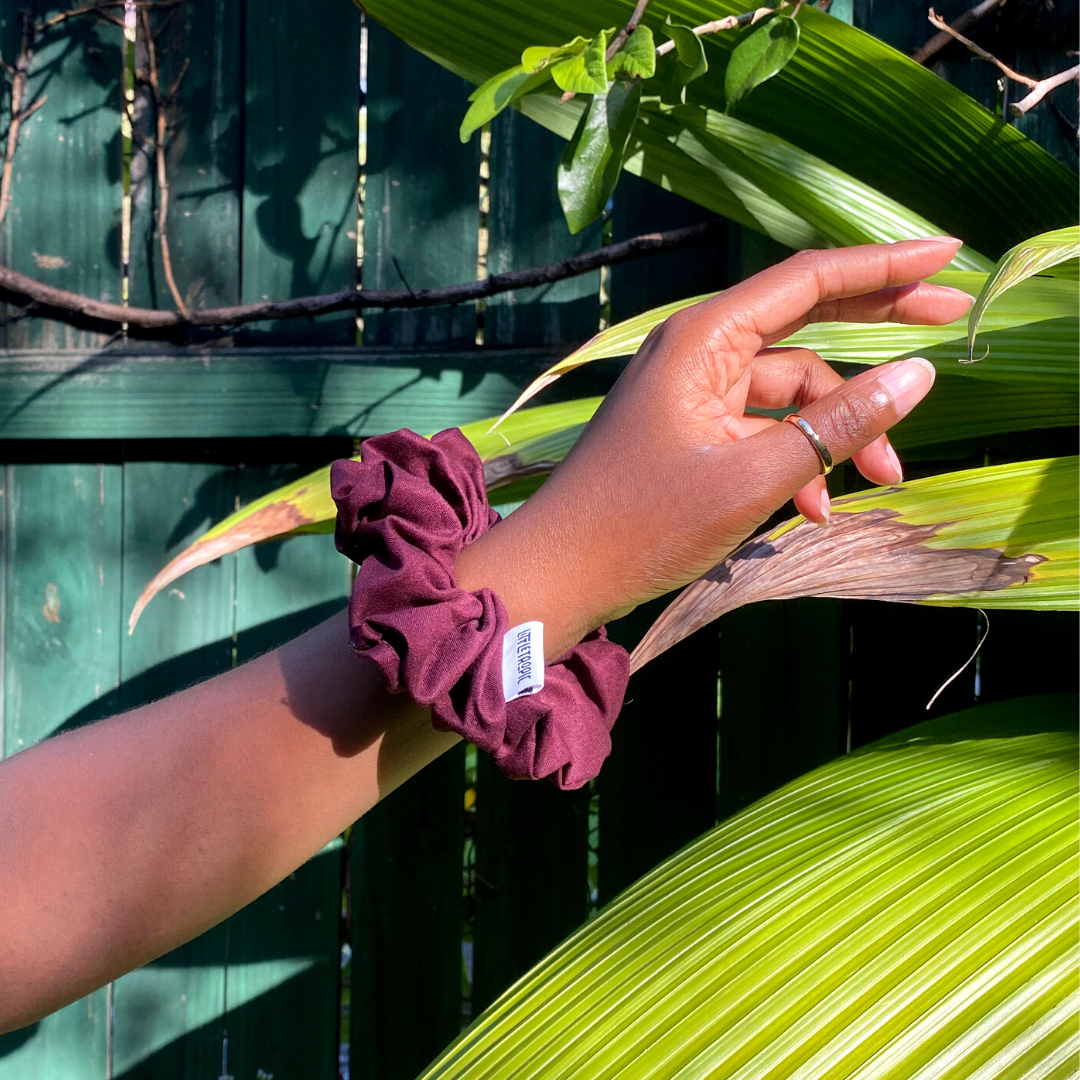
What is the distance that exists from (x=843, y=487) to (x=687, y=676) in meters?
0.33

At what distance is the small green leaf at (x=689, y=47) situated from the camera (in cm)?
72

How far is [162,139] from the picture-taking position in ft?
4.26

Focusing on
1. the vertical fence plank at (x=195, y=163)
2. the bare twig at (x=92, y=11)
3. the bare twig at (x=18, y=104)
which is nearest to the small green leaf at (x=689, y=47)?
the vertical fence plank at (x=195, y=163)

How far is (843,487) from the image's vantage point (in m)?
1.12

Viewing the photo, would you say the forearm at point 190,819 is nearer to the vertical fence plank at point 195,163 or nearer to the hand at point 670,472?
the hand at point 670,472

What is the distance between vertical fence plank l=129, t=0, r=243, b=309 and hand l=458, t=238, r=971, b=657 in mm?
937

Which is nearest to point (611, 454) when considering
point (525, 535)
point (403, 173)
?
point (525, 535)

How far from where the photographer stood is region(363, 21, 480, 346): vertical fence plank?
1256mm

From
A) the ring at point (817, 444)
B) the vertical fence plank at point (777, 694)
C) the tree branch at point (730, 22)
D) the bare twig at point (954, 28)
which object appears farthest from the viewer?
the vertical fence plank at point (777, 694)

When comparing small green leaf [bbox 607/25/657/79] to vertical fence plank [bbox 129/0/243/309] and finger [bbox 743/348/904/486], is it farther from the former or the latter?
vertical fence plank [bbox 129/0/243/309]

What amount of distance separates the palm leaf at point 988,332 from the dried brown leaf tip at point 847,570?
0.13 metres

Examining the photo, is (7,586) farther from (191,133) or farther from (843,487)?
(843,487)

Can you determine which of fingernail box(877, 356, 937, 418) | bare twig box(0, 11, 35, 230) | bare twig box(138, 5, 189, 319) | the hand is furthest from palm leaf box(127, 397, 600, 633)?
bare twig box(0, 11, 35, 230)

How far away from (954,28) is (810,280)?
78cm
